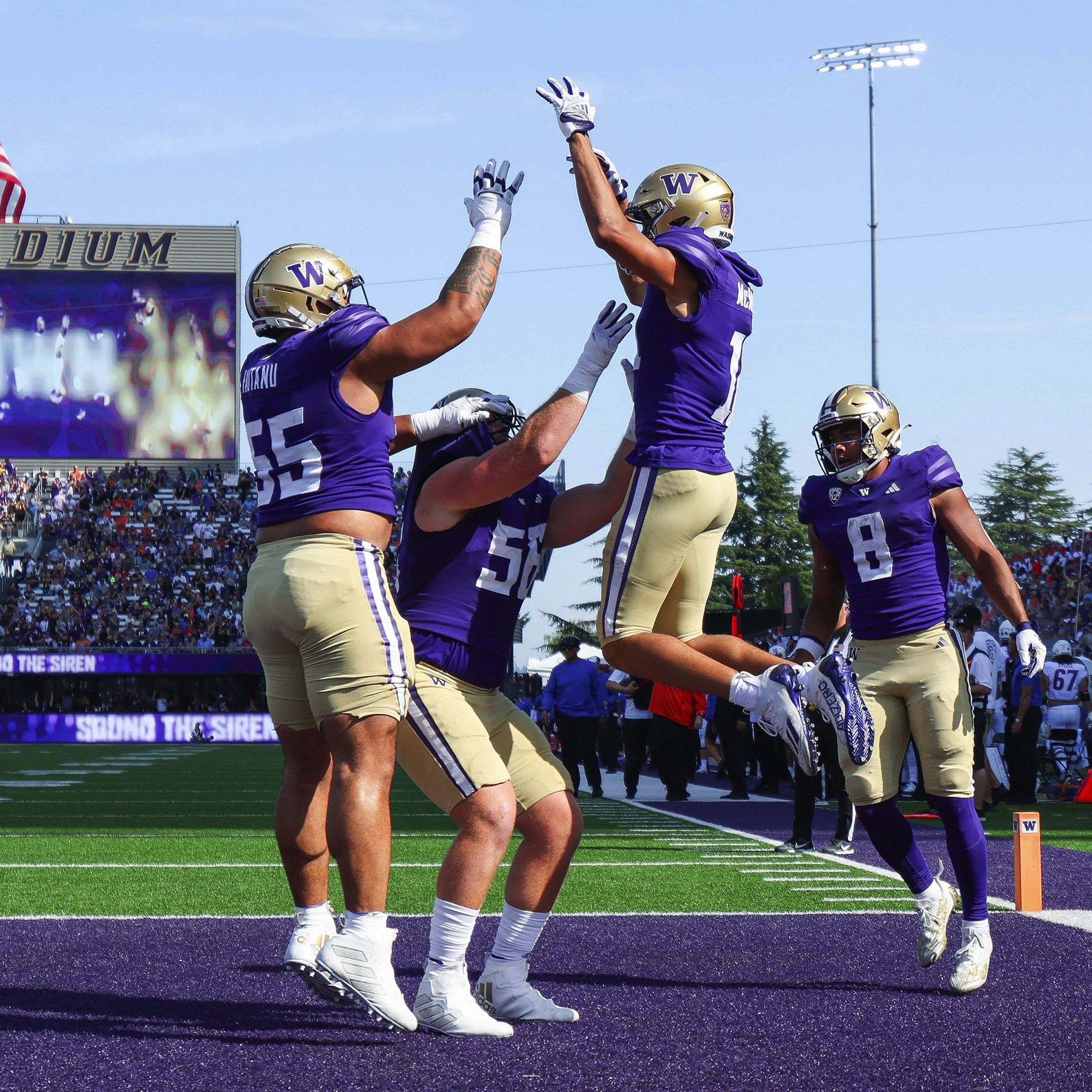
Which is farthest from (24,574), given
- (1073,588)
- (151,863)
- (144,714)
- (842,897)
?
(842,897)

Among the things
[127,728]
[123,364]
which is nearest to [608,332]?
[127,728]

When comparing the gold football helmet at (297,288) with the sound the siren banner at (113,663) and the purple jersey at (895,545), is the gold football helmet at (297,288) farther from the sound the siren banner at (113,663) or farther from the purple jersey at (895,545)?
the sound the siren banner at (113,663)

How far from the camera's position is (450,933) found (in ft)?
13.3

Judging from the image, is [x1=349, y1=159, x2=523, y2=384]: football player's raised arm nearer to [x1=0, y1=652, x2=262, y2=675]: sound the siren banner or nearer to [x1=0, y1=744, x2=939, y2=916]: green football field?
[x1=0, y1=744, x2=939, y2=916]: green football field

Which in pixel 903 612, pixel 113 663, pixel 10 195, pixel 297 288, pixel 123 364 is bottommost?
pixel 113 663

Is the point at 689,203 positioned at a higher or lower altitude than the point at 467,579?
higher

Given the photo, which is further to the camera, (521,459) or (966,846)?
(966,846)

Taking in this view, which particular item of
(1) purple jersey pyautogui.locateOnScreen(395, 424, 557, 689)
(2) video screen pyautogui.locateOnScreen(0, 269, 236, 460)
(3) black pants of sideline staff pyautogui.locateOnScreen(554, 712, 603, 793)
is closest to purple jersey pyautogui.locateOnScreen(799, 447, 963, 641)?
(1) purple jersey pyautogui.locateOnScreen(395, 424, 557, 689)

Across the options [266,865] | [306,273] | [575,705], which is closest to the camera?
[306,273]

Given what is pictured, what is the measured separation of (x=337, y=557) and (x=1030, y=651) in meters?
2.49

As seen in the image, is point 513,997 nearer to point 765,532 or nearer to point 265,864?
point 265,864

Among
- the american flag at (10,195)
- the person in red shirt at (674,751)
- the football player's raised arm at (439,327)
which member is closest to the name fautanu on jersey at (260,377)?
the football player's raised arm at (439,327)

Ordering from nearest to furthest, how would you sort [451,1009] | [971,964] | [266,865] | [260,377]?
[451,1009] → [260,377] → [971,964] → [266,865]

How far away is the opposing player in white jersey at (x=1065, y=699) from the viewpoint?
14617mm
